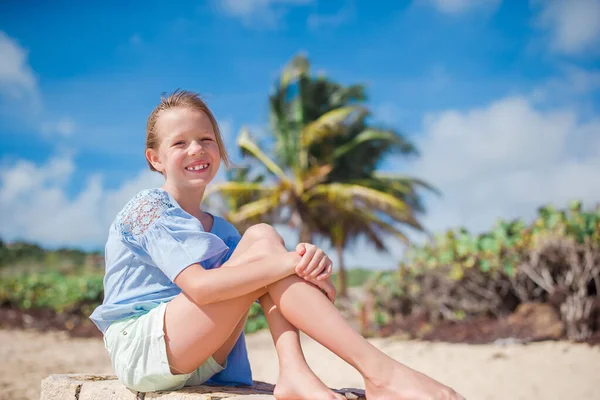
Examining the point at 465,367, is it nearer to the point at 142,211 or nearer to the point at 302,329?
the point at 302,329

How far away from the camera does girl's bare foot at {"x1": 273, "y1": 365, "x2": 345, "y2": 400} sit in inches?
74.9

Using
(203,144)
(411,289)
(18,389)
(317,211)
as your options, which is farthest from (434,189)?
(203,144)

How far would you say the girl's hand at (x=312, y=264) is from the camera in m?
2.01

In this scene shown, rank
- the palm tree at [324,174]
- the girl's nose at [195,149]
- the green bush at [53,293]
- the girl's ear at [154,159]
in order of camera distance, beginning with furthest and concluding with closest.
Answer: the palm tree at [324,174] → the green bush at [53,293] → the girl's ear at [154,159] → the girl's nose at [195,149]

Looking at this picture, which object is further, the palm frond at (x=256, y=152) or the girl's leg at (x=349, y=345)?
the palm frond at (x=256, y=152)

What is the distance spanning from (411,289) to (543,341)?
2.44 metres

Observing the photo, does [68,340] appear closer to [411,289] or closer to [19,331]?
[19,331]

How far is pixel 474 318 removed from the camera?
7430 millimetres

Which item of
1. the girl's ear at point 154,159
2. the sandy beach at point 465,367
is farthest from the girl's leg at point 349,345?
the sandy beach at point 465,367

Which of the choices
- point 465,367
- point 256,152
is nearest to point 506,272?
point 465,367

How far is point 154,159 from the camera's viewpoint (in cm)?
245

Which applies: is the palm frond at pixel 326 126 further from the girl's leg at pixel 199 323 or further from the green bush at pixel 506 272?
the girl's leg at pixel 199 323

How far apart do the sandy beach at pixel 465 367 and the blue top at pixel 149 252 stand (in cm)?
350

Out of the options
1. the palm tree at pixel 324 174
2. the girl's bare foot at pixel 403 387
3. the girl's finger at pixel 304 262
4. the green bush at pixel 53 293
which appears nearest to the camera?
the girl's bare foot at pixel 403 387
